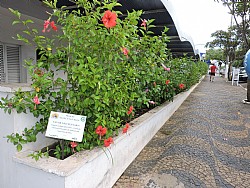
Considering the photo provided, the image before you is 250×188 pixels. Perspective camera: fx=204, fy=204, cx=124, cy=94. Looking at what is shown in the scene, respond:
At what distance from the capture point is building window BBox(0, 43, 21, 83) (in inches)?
240

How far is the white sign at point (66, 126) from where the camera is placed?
5.96 ft

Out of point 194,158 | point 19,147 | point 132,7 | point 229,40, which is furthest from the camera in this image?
point 229,40

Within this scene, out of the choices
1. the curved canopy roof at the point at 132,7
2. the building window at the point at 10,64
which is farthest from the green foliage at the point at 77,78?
the building window at the point at 10,64

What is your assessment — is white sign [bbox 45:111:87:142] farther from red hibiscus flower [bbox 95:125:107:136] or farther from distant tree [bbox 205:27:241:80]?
distant tree [bbox 205:27:241:80]

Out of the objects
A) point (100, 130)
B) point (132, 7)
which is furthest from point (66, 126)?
point (132, 7)

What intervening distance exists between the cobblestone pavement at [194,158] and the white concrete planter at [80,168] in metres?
0.26

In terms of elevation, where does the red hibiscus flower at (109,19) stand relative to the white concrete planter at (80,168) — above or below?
above

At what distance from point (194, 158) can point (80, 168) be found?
6.30ft

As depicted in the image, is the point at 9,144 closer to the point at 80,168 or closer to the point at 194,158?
the point at 80,168

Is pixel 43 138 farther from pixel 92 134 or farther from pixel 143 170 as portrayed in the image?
pixel 143 170

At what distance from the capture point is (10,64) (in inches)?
251

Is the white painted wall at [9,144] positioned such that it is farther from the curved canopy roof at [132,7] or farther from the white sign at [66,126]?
the curved canopy roof at [132,7]

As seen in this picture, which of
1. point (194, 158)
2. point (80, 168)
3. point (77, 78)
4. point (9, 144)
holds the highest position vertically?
point (77, 78)

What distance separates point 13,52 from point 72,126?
576cm
